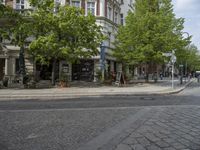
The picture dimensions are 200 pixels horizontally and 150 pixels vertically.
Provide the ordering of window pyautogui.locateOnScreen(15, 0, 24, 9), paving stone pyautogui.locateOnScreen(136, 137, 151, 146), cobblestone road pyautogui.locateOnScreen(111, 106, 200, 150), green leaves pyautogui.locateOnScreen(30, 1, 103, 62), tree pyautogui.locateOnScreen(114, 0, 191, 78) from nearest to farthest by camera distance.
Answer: cobblestone road pyautogui.locateOnScreen(111, 106, 200, 150) < paving stone pyautogui.locateOnScreen(136, 137, 151, 146) < green leaves pyautogui.locateOnScreen(30, 1, 103, 62) < tree pyautogui.locateOnScreen(114, 0, 191, 78) < window pyautogui.locateOnScreen(15, 0, 24, 9)

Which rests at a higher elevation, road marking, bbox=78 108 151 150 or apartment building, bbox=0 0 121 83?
apartment building, bbox=0 0 121 83

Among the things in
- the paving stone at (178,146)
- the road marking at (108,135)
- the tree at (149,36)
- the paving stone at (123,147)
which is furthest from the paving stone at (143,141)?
the tree at (149,36)

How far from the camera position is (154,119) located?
1038 centimetres

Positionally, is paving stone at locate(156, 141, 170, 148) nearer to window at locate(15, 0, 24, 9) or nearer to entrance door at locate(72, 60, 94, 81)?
entrance door at locate(72, 60, 94, 81)

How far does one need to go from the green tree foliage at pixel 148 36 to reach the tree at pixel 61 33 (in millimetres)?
6473

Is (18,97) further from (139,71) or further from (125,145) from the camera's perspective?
(139,71)

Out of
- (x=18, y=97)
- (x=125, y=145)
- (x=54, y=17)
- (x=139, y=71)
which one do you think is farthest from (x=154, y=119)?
(x=139, y=71)

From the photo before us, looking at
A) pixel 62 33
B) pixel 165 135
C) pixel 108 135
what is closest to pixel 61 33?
pixel 62 33

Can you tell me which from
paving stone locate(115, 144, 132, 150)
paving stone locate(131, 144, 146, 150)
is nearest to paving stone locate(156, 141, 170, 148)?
paving stone locate(131, 144, 146, 150)

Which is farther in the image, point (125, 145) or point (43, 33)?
point (43, 33)

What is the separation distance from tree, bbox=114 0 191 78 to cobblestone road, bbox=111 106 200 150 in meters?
23.1

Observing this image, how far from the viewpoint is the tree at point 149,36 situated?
33125mm

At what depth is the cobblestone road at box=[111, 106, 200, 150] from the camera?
22.1 feet

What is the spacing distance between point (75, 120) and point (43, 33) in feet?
61.5
